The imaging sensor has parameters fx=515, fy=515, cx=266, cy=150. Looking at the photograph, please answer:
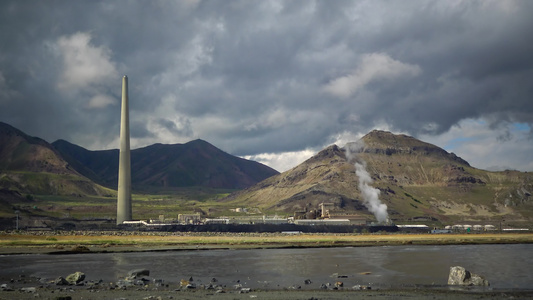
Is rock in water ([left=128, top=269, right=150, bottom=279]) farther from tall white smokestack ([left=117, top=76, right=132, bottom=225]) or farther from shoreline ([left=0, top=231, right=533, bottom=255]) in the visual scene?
tall white smokestack ([left=117, top=76, right=132, bottom=225])

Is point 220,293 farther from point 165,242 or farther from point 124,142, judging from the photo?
point 124,142

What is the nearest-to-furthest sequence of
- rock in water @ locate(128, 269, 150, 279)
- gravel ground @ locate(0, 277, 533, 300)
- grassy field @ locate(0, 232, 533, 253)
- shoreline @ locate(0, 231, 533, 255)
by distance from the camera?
1. gravel ground @ locate(0, 277, 533, 300)
2. rock in water @ locate(128, 269, 150, 279)
3. shoreline @ locate(0, 231, 533, 255)
4. grassy field @ locate(0, 232, 533, 253)

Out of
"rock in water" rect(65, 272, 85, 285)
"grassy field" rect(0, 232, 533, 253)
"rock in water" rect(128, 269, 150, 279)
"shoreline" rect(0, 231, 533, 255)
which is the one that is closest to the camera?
"rock in water" rect(65, 272, 85, 285)

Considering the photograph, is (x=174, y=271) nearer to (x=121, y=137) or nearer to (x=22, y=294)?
(x=22, y=294)

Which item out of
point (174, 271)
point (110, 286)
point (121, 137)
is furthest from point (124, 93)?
point (110, 286)

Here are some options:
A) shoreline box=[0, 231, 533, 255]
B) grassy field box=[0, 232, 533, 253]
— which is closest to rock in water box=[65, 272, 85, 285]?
shoreline box=[0, 231, 533, 255]

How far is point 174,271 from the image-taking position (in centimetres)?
5981

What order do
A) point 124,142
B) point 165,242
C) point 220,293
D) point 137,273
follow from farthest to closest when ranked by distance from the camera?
point 124,142
point 165,242
point 137,273
point 220,293

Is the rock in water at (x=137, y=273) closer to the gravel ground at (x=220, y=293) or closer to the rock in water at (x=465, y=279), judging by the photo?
the gravel ground at (x=220, y=293)

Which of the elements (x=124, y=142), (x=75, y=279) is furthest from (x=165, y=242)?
(x=75, y=279)

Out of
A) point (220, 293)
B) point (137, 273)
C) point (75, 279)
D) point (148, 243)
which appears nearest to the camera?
point (220, 293)

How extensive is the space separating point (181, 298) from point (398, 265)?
129ft

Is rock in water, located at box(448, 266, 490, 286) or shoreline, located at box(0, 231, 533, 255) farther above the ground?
rock in water, located at box(448, 266, 490, 286)

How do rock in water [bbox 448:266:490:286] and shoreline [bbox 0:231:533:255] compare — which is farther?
shoreline [bbox 0:231:533:255]
